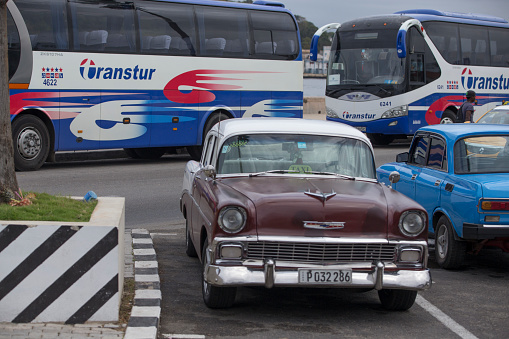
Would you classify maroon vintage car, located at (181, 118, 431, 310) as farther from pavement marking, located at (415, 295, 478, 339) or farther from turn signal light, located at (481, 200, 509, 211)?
turn signal light, located at (481, 200, 509, 211)

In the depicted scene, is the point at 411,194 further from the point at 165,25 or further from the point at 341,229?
the point at 165,25

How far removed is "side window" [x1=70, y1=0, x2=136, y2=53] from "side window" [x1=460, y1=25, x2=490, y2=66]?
12.4 metres

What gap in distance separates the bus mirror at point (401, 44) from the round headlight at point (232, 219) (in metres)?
17.5

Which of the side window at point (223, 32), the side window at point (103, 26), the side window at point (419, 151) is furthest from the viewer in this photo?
the side window at point (223, 32)

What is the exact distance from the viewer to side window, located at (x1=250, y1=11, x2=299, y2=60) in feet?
68.7

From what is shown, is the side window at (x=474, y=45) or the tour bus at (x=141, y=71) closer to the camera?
the tour bus at (x=141, y=71)

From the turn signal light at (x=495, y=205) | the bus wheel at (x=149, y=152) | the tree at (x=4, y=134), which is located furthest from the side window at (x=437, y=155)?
the bus wheel at (x=149, y=152)

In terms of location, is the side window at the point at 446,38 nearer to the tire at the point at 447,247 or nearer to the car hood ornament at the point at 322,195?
the tire at the point at 447,247

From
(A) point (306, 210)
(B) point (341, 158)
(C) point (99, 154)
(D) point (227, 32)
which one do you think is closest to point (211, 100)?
(D) point (227, 32)

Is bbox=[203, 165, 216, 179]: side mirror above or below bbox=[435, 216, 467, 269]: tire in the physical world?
above

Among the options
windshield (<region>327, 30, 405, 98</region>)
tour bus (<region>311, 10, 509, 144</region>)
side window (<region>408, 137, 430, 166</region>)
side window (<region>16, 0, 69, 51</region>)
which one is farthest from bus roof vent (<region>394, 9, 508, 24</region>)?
side window (<region>408, 137, 430, 166</region>)

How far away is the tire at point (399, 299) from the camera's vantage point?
6.86m

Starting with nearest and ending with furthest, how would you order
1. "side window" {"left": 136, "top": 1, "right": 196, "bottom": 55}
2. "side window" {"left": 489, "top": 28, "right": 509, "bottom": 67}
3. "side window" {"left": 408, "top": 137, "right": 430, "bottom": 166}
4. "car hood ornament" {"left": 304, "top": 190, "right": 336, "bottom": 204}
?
"car hood ornament" {"left": 304, "top": 190, "right": 336, "bottom": 204}, "side window" {"left": 408, "top": 137, "right": 430, "bottom": 166}, "side window" {"left": 136, "top": 1, "right": 196, "bottom": 55}, "side window" {"left": 489, "top": 28, "right": 509, "bottom": 67}

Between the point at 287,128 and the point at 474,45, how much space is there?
20429mm
